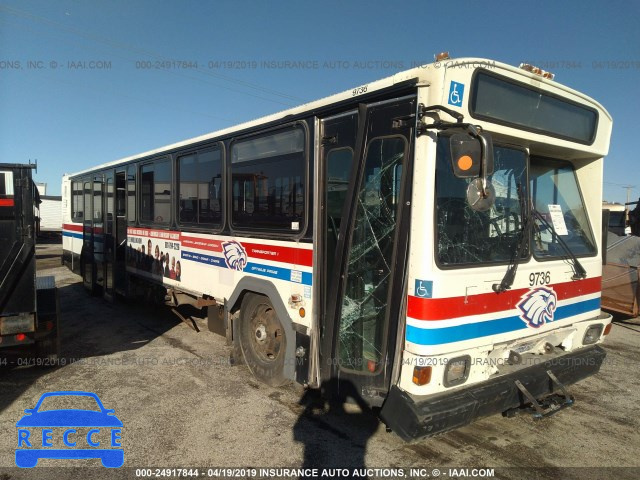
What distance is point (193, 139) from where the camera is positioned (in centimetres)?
612

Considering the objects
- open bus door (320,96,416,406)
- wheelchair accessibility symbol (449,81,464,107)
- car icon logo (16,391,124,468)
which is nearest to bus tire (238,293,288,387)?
open bus door (320,96,416,406)

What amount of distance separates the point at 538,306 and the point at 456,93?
1.89 m

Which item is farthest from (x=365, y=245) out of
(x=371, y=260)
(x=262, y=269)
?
(x=262, y=269)

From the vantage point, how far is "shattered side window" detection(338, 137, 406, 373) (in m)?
3.39

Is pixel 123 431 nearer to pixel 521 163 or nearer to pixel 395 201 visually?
pixel 395 201

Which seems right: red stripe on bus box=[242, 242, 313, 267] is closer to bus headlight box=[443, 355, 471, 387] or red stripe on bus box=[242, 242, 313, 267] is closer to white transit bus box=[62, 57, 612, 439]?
white transit bus box=[62, 57, 612, 439]

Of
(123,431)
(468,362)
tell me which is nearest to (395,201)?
(468,362)

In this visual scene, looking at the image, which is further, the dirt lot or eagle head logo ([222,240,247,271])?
eagle head logo ([222,240,247,271])

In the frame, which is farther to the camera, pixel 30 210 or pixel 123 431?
pixel 30 210

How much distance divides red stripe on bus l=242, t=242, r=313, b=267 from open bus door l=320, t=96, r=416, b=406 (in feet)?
0.77

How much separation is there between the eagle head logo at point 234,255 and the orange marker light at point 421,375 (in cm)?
251

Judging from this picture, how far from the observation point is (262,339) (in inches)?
191

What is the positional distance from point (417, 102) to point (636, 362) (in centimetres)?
530

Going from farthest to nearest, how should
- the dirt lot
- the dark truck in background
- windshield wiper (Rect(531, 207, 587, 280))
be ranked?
the dark truck in background → windshield wiper (Rect(531, 207, 587, 280)) → the dirt lot
